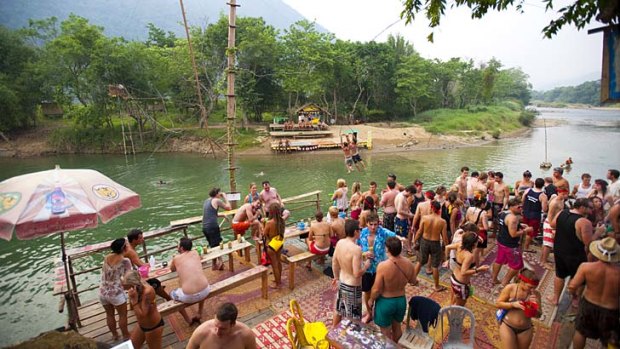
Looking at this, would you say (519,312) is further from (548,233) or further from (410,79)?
(410,79)

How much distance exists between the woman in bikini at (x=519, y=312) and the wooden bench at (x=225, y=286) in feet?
13.0

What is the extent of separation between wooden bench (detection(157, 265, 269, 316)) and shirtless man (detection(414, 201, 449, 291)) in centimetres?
303

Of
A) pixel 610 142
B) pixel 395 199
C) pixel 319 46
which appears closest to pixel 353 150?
pixel 395 199

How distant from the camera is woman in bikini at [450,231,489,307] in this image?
189 inches

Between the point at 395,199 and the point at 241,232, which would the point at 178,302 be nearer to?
the point at 241,232

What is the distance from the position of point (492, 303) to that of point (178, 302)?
563cm

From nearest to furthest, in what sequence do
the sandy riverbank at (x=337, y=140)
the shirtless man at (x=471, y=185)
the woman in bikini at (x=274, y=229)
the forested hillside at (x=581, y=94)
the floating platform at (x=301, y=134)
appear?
the woman in bikini at (x=274, y=229), the shirtless man at (x=471, y=185), the sandy riverbank at (x=337, y=140), the floating platform at (x=301, y=134), the forested hillside at (x=581, y=94)

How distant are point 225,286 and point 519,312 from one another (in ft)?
14.7

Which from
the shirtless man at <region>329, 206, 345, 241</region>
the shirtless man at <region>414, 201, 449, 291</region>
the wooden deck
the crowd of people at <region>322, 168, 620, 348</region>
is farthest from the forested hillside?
the wooden deck

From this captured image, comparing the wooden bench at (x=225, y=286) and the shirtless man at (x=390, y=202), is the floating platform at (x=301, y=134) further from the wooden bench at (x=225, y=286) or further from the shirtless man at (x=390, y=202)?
A: the wooden bench at (x=225, y=286)

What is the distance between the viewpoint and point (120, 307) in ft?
16.5

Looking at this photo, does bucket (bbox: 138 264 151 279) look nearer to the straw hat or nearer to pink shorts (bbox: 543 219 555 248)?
the straw hat

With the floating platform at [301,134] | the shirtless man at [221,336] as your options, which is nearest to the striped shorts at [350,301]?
the shirtless man at [221,336]

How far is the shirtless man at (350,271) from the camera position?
458cm
